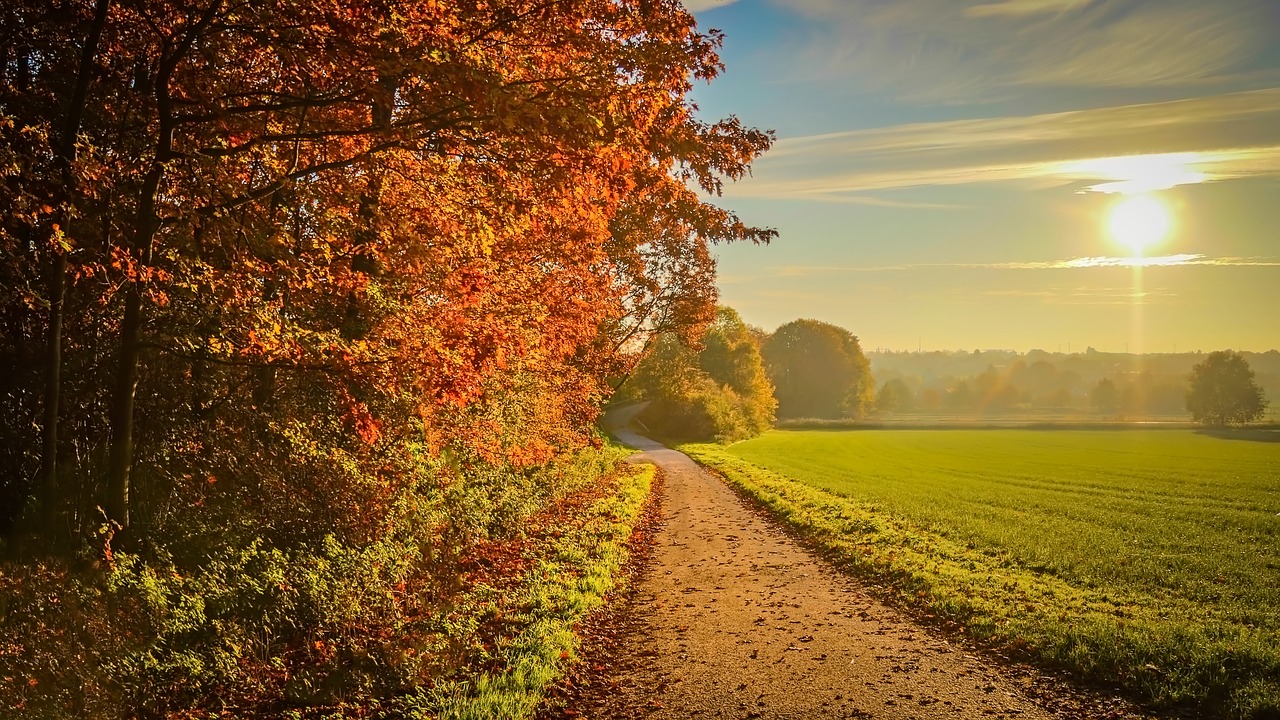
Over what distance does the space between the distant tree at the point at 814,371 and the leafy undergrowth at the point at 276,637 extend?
359 ft

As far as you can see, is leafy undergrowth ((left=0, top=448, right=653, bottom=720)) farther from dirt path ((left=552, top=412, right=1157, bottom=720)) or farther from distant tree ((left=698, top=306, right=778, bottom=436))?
distant tree ((left=698, top=306, right=778, bottom=436))

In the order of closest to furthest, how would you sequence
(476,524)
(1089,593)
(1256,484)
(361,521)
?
1. (361,521)
2. (1089,593)
3. (476,524)
4. (1256,484)

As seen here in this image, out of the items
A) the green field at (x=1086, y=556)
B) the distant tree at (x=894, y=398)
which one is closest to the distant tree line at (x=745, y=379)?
the green field at (x=1086, y=556)

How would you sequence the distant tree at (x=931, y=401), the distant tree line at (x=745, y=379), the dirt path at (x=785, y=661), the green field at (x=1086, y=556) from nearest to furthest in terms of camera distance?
the dirt path at (x=785, y=661) < the green field at (x=1086, y=556) < the distant tree line at (x=745, y=379) < the distant tree at (x=931, y=401)

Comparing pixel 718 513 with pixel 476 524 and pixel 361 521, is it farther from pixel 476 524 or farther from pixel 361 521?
pixel 361 521

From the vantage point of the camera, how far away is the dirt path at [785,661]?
6.96 m

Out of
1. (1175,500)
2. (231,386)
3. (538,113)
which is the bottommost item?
(1175,500)

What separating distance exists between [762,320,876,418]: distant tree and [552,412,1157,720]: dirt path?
106 metres

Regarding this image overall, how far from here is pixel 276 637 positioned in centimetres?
751

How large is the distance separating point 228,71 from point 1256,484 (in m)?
43.5

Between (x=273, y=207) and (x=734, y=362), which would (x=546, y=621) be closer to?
(x=273, y=207)

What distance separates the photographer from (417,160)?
8602 mm

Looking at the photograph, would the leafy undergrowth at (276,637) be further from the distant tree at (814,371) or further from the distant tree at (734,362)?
the distant tree at (814,371)

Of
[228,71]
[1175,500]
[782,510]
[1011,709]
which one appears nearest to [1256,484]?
[1175,500]
